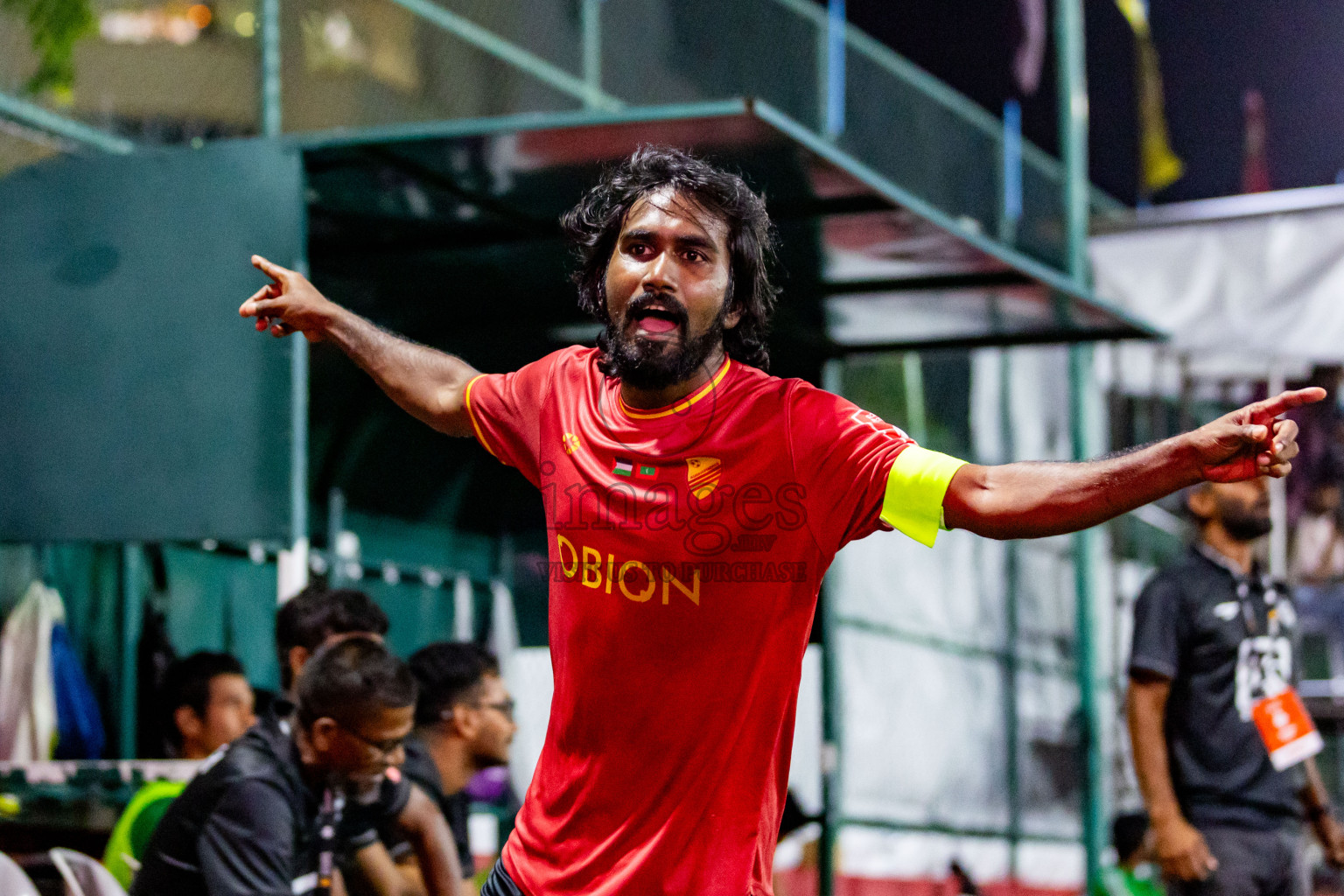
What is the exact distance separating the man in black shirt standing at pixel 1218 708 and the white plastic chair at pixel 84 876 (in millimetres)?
3252

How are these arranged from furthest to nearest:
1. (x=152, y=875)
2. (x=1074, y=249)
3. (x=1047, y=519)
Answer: (x=1074, y=249) < (x=152, y=875) < (x=1047, y=519)

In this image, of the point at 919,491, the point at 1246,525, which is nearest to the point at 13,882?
the point at 919,491

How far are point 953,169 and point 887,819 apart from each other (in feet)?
13.2

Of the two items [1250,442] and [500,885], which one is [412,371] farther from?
[1250,442]

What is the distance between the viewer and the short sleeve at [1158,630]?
5434 millimetres

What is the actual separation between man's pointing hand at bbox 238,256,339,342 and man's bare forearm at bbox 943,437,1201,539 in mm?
1428

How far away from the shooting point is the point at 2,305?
5.42 metres

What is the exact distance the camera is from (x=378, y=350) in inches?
130

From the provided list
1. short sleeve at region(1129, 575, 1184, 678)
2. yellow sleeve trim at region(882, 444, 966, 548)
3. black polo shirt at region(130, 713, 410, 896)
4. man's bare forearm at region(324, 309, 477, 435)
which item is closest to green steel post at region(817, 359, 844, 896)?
short sleeve at region(1129, 575, 1184, 678)

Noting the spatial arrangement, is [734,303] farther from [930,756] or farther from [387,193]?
[930,756]

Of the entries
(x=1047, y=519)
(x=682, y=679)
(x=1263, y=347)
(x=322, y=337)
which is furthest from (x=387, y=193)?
(x=1263, y=347)

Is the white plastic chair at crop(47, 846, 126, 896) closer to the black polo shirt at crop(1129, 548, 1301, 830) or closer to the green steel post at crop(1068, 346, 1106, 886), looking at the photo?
the black polo shirt at crop(1129, 548, 1301, 830)

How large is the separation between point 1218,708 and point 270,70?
12.8 feet

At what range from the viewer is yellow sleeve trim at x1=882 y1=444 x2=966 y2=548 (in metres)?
2.61
